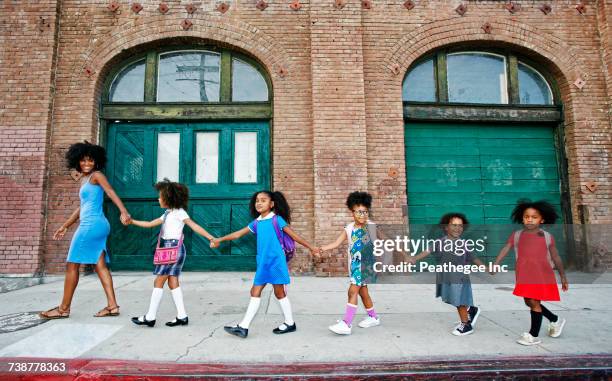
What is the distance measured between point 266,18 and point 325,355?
21.8ft

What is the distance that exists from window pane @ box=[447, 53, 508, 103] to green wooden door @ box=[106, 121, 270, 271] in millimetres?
4236

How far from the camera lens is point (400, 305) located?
491 cm

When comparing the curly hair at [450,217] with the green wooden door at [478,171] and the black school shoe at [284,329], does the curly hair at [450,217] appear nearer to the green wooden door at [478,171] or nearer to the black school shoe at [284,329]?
the black school shoe at [284,329]

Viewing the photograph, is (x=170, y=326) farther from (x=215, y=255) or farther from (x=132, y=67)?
(x=132, y=67)

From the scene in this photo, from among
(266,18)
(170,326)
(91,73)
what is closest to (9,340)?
(170,326)

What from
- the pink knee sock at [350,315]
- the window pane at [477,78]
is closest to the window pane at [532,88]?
the window pane at [477,78]

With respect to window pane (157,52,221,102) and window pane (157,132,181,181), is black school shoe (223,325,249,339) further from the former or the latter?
window pane (157,52,221,102)

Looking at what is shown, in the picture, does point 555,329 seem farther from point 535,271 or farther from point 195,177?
point 195,177

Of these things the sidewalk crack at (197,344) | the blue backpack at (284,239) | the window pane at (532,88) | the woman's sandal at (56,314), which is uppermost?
the window pane at (532,88)

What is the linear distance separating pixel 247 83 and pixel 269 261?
5.18 m

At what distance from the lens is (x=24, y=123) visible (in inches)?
273

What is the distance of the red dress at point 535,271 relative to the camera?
3408 mm

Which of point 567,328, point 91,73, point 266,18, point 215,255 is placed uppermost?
point 266,18

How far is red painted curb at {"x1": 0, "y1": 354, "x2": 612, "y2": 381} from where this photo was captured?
2.78 m
